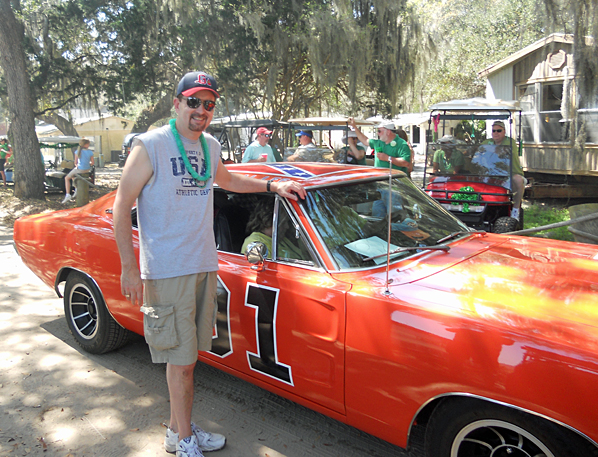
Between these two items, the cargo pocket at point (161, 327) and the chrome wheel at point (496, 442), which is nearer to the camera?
the chrome wheel at point (496, 442)

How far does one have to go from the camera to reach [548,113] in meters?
13.6

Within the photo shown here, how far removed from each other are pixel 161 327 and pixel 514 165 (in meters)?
6.57

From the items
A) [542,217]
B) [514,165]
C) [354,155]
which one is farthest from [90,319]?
[542,217]

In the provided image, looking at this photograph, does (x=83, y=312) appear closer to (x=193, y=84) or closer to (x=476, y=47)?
(x=193, y=84)

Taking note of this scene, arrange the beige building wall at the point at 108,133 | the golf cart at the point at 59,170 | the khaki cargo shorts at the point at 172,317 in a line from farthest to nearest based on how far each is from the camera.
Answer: the beige building wall at the point at 108,133 → the golf cart at the point at 59,170 → the khaki cargo shorts at the point at 172,317

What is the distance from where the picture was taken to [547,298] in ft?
7.34

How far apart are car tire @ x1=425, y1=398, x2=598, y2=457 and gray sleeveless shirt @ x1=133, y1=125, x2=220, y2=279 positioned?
1.37 metres

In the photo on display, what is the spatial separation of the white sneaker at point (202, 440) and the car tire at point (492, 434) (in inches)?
46.4

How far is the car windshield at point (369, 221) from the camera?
2783 millimetres

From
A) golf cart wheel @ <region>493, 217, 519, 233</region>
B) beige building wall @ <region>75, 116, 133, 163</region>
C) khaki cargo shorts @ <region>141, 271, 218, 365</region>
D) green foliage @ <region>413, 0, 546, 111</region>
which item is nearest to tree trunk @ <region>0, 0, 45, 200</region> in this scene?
golf cart wheel @ <region>493, 217, 519, 233</region>

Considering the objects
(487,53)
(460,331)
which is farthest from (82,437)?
(487,53)

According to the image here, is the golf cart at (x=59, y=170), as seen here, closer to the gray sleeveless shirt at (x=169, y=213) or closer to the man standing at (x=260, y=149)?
the man standing at (x=260, y=149)

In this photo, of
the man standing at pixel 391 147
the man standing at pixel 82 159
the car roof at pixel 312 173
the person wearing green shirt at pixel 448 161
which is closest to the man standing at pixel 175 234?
the car roof at pixel 312 173

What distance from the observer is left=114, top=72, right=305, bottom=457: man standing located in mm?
2424
